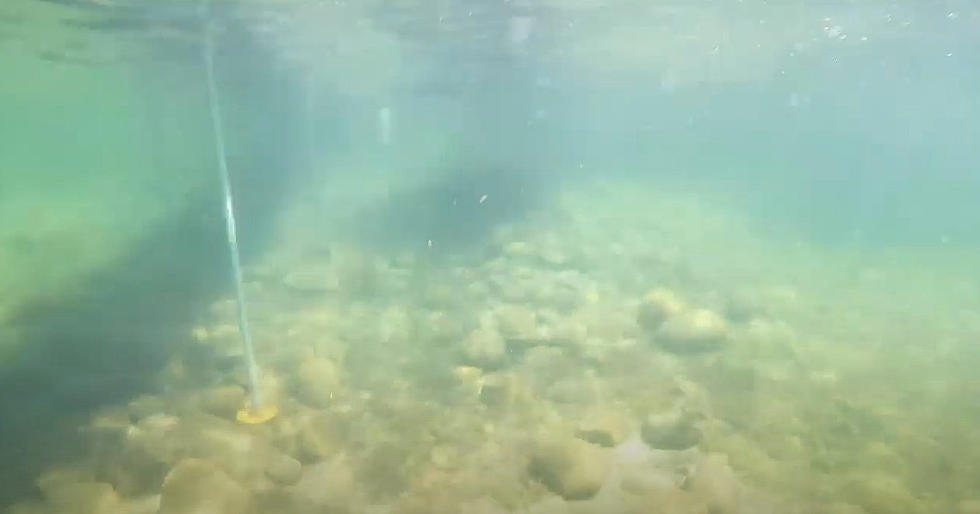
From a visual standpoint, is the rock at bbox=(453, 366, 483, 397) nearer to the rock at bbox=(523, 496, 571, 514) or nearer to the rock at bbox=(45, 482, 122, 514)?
the rock at bbox=(523, 496, 571, 514)

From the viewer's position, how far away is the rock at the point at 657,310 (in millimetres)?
13523

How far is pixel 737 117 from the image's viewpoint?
90.7 meters

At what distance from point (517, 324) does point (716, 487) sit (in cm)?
599

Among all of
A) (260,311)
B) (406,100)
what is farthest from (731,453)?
(406,100)

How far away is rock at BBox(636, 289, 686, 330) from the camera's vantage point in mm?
13523

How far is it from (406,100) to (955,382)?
46.2 metres

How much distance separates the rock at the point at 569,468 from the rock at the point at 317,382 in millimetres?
3636

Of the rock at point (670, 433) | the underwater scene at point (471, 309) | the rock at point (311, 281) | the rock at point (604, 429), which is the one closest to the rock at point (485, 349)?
the underwater scene at point (471, 309)

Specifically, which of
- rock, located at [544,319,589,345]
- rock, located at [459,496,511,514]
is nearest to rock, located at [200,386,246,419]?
rock, located at [459,496,511,514]

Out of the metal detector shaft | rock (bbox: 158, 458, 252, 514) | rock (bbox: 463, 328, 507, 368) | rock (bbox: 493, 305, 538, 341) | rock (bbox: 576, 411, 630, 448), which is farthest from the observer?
rock (bbox: 493, 305, 538, 341)

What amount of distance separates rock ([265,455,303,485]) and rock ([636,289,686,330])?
7.90 m

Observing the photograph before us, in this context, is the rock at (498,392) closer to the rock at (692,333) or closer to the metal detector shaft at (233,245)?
the metal detector shaft at (233,245)

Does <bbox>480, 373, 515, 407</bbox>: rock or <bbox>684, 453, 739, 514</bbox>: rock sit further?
<bbox>480, 373, 515, 407</bbox>: rock

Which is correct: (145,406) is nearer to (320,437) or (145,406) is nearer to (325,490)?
(320,437)
